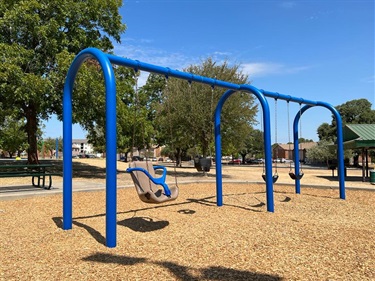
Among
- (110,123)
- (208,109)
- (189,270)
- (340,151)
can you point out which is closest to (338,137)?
(340,151)

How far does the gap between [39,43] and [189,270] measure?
46.4 ft

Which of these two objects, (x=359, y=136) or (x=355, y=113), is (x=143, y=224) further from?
(x=355, y=113)

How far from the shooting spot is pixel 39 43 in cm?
1439

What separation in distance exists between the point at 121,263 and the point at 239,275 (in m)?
1.38

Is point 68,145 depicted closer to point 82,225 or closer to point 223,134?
point 82,225

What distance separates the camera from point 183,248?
4281 millimetres

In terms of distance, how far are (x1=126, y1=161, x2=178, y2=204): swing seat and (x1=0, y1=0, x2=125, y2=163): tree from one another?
8.47 meters

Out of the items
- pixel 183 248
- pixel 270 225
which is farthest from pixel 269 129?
pixel 183 248

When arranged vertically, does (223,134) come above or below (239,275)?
above

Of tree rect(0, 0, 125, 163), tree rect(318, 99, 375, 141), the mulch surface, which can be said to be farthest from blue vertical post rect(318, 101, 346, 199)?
tree rect(318, 99, 375, 141)

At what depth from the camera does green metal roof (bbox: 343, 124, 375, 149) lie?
14938 mm

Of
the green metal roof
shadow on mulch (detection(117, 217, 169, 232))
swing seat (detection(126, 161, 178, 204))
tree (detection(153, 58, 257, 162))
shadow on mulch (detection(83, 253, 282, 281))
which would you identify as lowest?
shadow on mulch (detection(83, 253, 282, 281))

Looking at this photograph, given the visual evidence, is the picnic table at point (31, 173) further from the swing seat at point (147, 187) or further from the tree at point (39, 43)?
the swing seat at point (147, 187)

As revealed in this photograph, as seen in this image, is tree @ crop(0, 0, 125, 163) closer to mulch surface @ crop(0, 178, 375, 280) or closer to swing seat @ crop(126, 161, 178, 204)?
mulch surface @ crop(0, 178, 375, 280)
